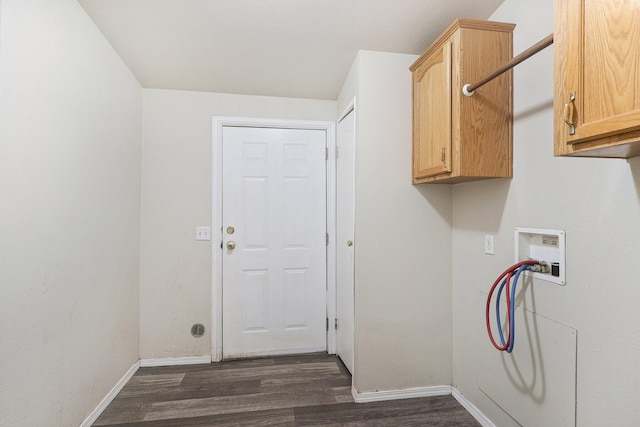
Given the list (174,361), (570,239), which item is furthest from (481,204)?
(174,361)

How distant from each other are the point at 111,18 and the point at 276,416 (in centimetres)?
252

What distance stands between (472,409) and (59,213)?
256 cm

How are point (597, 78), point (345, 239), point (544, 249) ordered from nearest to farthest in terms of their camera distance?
point (597, 78), point (544, 249), point (345, 239)

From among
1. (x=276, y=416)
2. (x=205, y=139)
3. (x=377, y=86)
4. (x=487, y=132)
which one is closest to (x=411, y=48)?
(x=377, y=86)

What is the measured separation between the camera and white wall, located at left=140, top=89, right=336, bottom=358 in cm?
246

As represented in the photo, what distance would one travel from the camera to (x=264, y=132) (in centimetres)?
265

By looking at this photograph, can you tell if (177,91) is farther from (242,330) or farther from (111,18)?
(242,330)

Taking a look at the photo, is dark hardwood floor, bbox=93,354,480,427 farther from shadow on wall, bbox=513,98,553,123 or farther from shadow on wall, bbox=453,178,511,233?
shadow on wall, bbox=513,98,553,123

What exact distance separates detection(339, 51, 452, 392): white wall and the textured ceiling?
235mm

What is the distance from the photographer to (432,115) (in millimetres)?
1772

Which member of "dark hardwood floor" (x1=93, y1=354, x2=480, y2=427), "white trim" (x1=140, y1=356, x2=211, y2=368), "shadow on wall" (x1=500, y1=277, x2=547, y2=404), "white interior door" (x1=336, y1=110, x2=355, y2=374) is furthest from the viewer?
"white trim" (x1=140, y1=356, x2=211, y2=368)

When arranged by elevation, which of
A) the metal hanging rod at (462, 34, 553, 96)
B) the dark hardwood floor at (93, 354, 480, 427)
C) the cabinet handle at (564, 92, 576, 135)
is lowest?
the dark hardwood floor at (93, 354, 480, 427)

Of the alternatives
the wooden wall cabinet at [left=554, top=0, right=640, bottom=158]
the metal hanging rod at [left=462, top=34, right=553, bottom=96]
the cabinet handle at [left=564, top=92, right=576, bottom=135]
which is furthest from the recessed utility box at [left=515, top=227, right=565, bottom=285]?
the metal hanging rod at [left=462, top=34, right=553, bottom=96]

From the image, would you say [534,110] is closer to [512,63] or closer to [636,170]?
[512,63]
